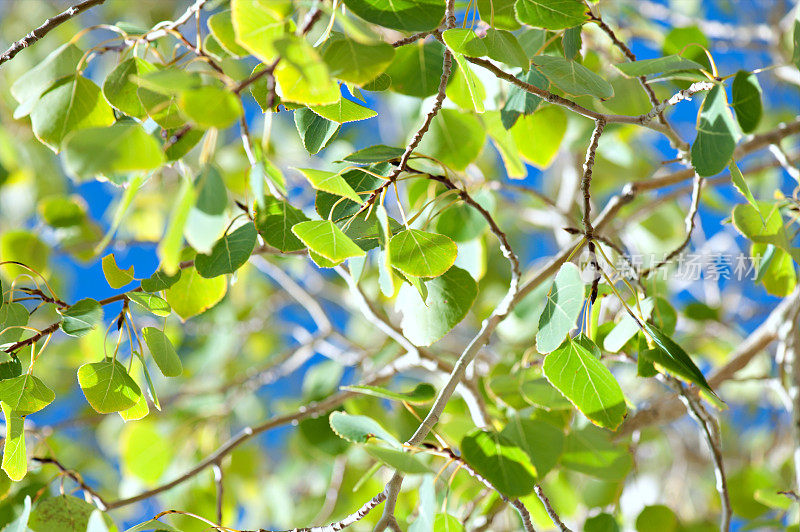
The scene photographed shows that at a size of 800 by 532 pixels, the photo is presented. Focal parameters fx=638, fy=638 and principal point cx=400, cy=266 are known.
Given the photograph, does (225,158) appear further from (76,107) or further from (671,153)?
(671,153)

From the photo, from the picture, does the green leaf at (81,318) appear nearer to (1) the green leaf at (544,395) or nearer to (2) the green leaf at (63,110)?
(2) the green leaf at (63,110)

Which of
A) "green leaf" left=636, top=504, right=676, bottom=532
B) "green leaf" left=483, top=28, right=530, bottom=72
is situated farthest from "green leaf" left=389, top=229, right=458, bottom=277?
"green leaf" left=636, top=504, right=676, bottom=532

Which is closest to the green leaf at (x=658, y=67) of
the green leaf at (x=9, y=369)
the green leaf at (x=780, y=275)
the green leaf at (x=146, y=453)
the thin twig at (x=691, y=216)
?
the thin twig at (x=691, y=216)

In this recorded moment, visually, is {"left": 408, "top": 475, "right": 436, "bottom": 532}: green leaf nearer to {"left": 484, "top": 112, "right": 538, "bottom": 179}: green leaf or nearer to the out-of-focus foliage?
the out-of-focus foliage

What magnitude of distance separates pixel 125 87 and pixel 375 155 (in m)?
0.15

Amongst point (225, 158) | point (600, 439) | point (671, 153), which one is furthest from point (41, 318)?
point (671, 153)

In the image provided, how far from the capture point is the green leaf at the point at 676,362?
1.21 feet

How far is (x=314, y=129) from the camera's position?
389 millimetres

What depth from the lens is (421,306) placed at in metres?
0.45

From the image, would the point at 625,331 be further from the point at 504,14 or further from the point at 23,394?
the point at 23,394

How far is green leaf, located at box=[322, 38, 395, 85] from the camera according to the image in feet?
0.92

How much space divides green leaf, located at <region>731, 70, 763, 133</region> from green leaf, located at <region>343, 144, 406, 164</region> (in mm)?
214

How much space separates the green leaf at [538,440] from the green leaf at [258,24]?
1.03ft

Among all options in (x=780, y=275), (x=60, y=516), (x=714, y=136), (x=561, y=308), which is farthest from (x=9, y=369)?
(x=780, y=275)
